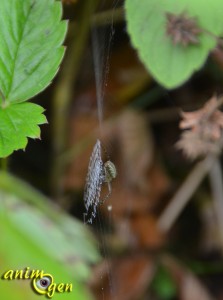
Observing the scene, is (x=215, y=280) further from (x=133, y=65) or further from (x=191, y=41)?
(x=191, y=41)

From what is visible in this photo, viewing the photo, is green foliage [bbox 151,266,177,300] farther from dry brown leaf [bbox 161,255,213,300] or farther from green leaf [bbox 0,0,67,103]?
green leaf [bbox 0,0,67,103]

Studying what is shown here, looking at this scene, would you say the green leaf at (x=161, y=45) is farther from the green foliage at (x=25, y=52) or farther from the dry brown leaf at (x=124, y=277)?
the dry brown leaf at (x=124, y=277)

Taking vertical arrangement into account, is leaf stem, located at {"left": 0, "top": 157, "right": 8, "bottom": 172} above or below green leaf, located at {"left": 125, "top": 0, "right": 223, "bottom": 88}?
below

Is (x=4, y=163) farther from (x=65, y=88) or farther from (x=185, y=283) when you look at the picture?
(x=185, y=283)

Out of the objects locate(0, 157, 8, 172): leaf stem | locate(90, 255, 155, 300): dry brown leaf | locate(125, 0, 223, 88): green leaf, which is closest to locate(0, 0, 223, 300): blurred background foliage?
locate(90, 255, 155, 300): dry brown leaf

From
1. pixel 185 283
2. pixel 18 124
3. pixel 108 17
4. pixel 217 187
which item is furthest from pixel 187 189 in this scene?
pixel 18 124

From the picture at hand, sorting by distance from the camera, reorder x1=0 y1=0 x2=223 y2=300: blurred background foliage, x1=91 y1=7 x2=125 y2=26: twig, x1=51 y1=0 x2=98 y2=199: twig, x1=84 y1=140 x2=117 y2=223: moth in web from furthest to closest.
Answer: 1. x1=0 y1=0 x2=223 y2=300: blurred background foliage
2. x1=51 y1=0 x2=98 y2=199: twig
3. x1=91 y1=7 x2=125 y2=26: twig
4. x1=84 y1=140 x2=117 y2=223: moth in web

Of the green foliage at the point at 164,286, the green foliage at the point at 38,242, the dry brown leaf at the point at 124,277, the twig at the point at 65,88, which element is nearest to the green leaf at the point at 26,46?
the green foliage at the point at 38,242
